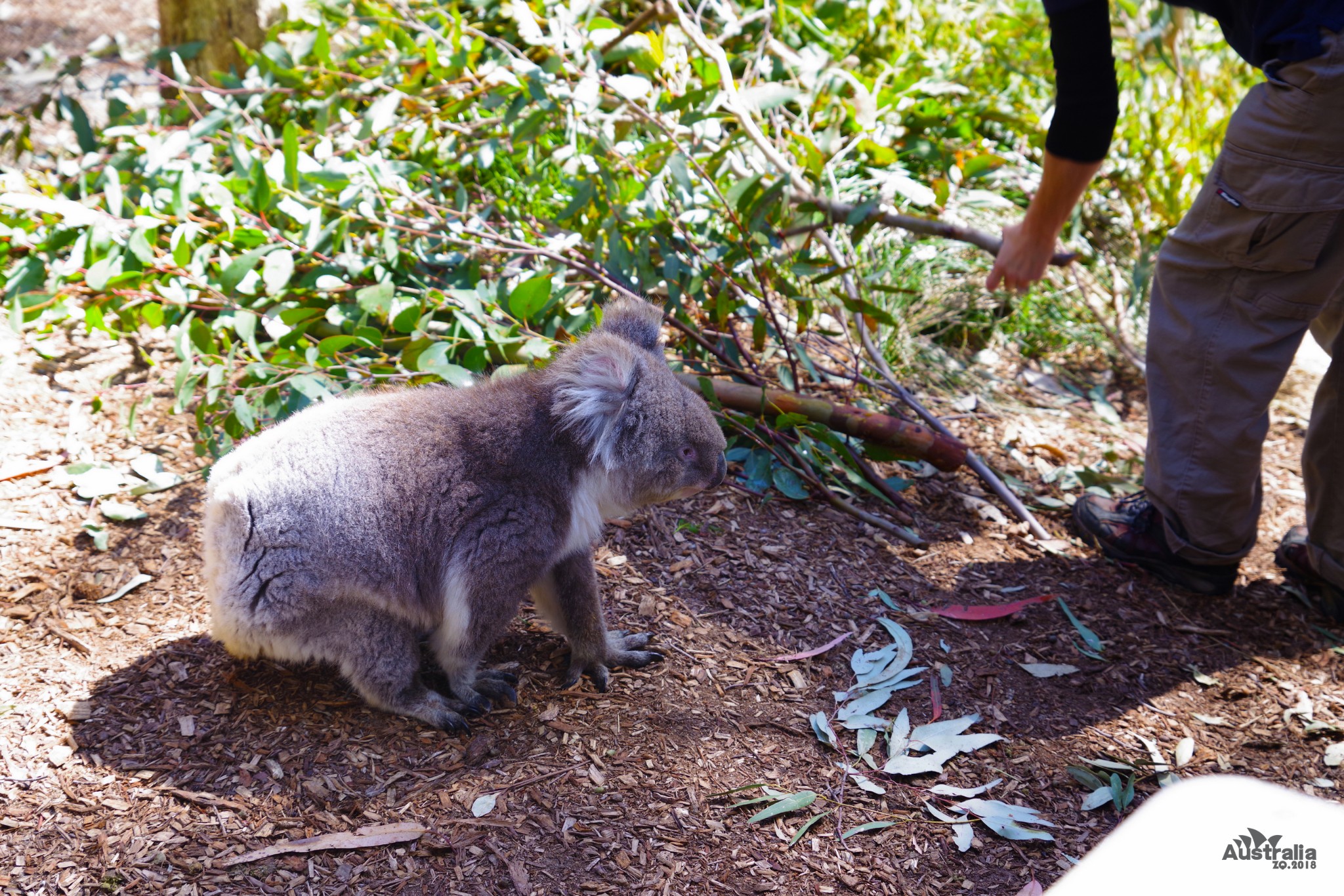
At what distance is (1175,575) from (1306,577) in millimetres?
438

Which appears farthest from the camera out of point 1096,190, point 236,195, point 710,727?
→ point 1096,190

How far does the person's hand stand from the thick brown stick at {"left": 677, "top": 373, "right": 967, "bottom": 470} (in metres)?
0.55

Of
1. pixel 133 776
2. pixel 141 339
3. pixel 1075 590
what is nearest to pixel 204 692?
pixel 133 776

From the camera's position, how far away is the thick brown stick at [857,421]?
9.62 ft

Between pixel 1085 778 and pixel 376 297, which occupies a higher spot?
pixel 376 297

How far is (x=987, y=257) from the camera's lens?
4.25m

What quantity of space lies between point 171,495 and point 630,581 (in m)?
1.45

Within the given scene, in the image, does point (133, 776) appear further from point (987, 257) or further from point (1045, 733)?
point (987, 257)

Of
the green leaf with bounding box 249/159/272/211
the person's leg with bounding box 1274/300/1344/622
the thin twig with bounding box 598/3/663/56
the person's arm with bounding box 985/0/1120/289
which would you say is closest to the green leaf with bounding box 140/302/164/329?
the green leaf with bounding box 249/159/272/211

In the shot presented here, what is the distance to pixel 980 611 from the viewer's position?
8.64ft

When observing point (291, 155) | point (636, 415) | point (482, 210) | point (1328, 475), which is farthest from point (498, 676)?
point (1328, 475)

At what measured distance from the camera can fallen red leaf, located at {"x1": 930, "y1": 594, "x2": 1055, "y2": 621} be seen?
2.61 metres

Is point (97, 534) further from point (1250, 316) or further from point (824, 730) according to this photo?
point (1250, 316)

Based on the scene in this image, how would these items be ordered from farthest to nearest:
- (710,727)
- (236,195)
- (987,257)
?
(987,257)
(236,195)
(710,727)
